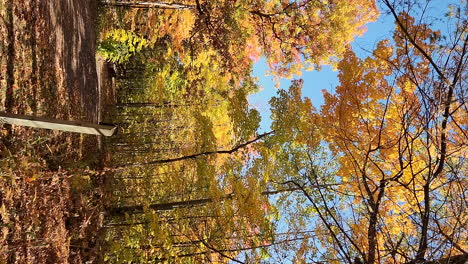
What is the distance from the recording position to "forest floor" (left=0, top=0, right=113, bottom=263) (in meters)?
5.12

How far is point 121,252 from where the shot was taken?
6680 millimetres

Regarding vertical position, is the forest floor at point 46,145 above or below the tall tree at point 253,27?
below

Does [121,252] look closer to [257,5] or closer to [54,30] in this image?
[54,30]

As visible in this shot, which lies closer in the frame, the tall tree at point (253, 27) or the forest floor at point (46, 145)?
the forest floor at point (46, 145)

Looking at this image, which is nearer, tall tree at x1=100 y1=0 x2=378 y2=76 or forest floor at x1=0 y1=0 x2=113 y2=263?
forest floor at x1=0 y1=0 x2=113 y2=263

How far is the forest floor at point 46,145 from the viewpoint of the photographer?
5.12 meters

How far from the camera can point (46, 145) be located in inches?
248

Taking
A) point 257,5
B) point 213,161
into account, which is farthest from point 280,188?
point 257,5

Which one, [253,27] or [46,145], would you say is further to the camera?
[253,27]

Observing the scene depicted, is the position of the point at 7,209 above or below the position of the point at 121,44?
below

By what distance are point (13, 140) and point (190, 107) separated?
7841 mm

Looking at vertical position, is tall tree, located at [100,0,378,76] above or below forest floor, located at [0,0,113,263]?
above

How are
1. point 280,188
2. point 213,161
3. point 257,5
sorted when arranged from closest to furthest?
point 213,161 → point 280,188 → point 257,5

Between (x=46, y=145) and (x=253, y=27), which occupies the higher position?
(x=253, y=27)
